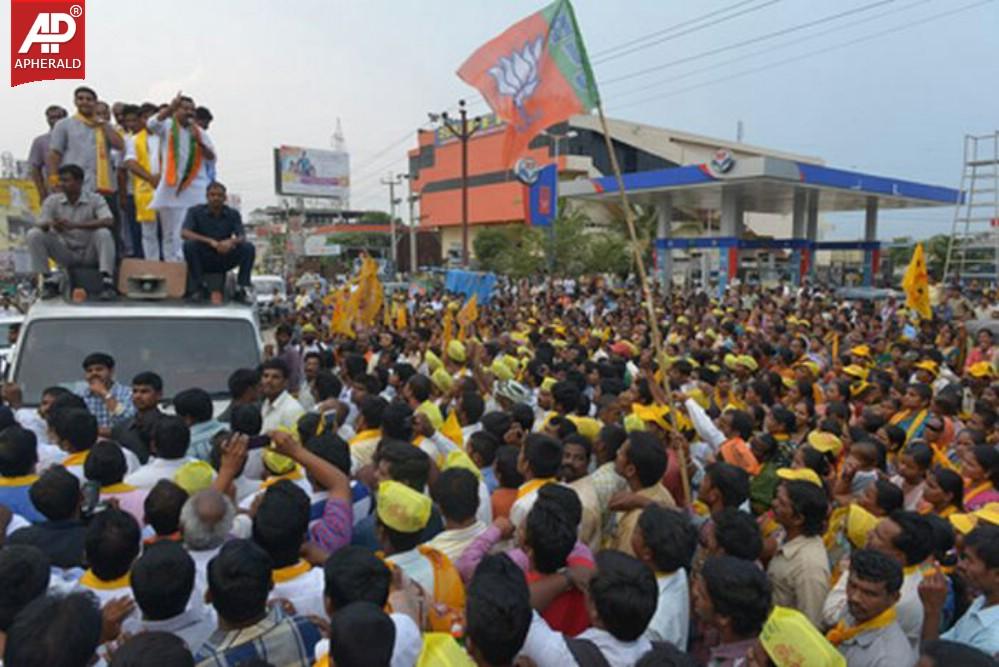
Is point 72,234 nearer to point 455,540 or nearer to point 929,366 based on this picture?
point 455,540

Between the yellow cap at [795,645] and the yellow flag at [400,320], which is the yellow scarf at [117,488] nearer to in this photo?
the yellow cap at [795,645]

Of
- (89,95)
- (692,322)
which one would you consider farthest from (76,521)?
(692,322)

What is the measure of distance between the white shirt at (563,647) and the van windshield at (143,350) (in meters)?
3.96

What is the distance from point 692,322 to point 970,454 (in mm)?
9152

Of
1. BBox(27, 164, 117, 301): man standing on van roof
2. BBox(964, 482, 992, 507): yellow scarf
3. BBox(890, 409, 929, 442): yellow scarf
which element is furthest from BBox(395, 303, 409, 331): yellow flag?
BBox(964, 482, 992, 507): yellow scarf

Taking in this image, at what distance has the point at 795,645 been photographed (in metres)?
1.93

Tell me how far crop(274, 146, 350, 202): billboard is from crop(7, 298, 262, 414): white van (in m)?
54.0

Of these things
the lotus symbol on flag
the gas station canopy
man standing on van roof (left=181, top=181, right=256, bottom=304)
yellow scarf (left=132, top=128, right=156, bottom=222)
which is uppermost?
the gas station canopy

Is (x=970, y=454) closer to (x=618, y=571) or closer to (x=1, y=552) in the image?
(x=618, y=571)

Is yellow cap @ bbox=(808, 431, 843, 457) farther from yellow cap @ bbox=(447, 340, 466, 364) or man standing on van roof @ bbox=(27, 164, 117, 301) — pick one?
man standing on van roof @ bbox=(27, 164, 117, 301)

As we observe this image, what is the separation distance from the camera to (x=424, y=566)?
2633mm

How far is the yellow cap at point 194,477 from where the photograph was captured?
3168mm

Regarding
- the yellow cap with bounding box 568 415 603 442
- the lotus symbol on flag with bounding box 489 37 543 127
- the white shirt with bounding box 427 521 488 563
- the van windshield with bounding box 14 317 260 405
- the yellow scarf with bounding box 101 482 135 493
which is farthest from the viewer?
the van windshield with bounding box 14 317 260 405

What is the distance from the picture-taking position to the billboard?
5662 centimetres
